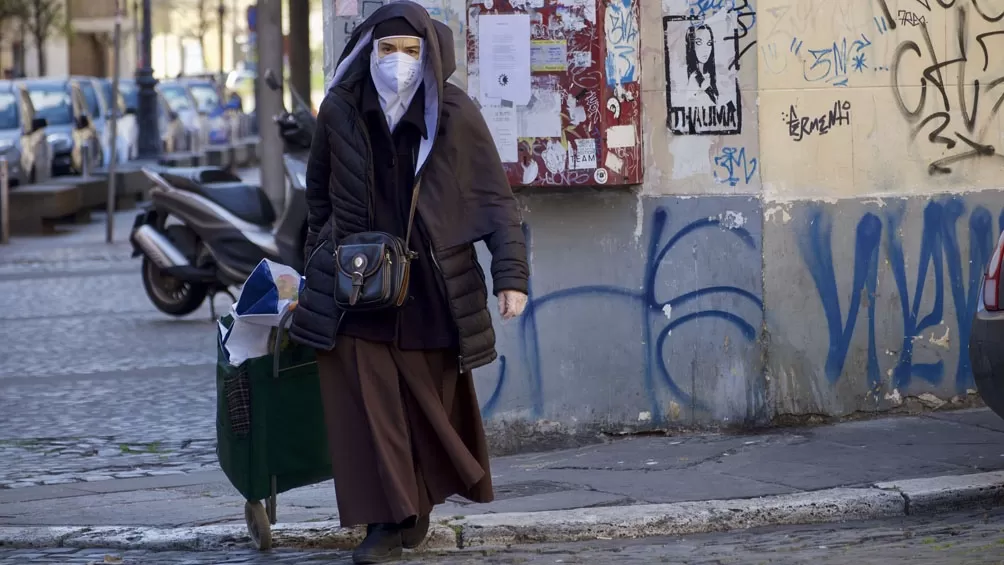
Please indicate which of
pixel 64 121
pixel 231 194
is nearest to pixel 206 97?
pixel 64 121

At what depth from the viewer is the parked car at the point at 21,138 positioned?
23094mm

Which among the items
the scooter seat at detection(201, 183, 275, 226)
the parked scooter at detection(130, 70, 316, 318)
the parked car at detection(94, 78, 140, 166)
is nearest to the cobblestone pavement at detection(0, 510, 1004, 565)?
the parked scooter at detection(130, 70, 316, 318)

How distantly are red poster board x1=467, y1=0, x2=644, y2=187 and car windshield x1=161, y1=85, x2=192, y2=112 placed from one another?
98.1ft

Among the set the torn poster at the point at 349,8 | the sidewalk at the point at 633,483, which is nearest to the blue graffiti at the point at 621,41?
the torn poster at the point at 349,8

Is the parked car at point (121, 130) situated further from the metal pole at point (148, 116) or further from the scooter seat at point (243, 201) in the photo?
the scooter seat at point (243, 201)

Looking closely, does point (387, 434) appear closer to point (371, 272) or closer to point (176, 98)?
point (371, 272)

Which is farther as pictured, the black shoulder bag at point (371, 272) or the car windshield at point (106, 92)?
the car windshield at point (106, 92)

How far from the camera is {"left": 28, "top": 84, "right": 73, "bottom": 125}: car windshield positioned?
2773 cm

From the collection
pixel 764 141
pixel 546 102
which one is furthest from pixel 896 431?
pixel 546 102

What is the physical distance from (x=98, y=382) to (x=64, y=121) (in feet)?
61.1

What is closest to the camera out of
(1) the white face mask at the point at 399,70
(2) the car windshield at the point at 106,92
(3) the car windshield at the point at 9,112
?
(1) the white face mask at the point at 399,70

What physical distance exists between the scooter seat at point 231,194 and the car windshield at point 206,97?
25523 mm

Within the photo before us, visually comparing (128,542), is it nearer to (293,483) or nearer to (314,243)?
(293,483)

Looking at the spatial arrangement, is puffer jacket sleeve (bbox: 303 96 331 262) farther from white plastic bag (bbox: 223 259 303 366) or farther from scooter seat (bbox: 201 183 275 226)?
scooter seat (bbox: 201 183 275 226)
